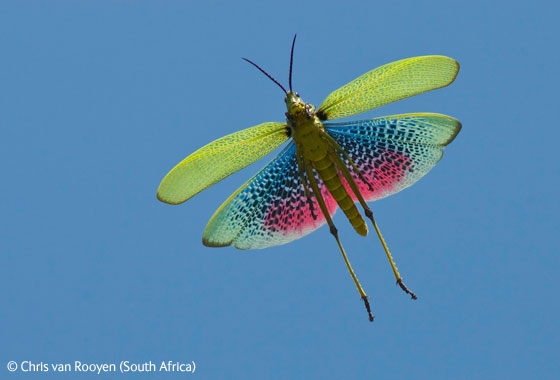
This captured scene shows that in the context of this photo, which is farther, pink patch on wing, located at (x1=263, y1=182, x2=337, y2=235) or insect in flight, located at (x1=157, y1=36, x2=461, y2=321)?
pink patch on wing, located at (x1=263, y1=182, x2=337, y2=235)

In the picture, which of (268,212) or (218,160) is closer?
(218,160)

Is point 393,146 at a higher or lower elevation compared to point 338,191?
higher

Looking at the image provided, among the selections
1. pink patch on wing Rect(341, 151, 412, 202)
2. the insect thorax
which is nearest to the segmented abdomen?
the insect thorax

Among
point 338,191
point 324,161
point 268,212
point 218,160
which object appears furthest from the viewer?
point 268,212

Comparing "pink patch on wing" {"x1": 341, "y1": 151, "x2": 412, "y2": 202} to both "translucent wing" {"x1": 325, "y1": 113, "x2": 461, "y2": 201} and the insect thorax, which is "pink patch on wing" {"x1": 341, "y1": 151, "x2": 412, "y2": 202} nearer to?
"translucent wing" {"x1": 325, "y1": 113, "x2": 461, "y2": 201}

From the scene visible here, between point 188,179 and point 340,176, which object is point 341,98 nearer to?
point 340,176

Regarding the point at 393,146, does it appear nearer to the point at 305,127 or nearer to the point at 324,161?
the point at 324,161

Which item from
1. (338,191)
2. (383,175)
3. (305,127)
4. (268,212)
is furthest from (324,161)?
(268,212)
